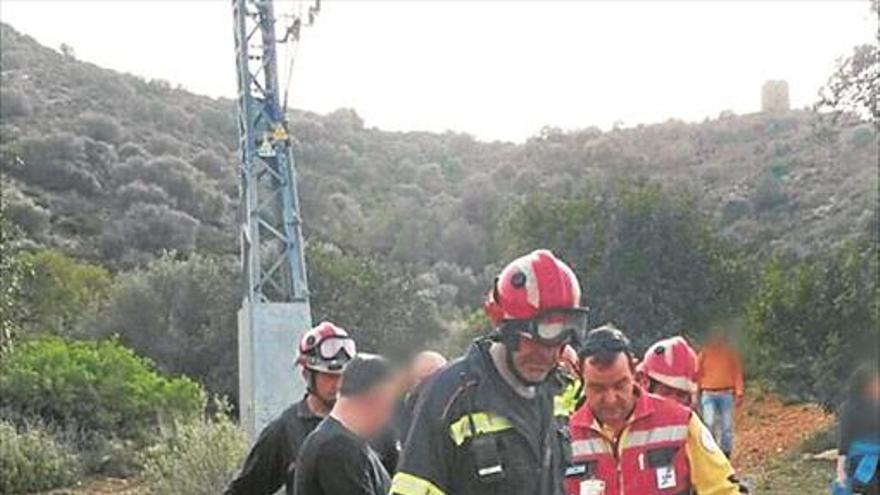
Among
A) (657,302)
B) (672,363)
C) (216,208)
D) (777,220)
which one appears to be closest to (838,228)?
(777,220)

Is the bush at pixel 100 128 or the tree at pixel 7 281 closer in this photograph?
the tree at pixel 7 281

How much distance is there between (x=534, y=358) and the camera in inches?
160

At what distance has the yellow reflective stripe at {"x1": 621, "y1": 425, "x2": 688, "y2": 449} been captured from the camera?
5.18 metres

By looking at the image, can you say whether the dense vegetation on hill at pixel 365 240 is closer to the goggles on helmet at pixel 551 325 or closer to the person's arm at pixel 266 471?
the person's arm at pixel 266 471

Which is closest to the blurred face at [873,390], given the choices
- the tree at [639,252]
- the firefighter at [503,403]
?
the firefighter at [503,403]

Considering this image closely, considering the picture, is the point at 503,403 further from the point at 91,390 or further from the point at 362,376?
the point at 91,390

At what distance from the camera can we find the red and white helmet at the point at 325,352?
20.1 ft

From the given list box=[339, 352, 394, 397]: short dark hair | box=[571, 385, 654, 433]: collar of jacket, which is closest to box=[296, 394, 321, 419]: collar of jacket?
box=[339, 352, 394, 397]: short dark hair

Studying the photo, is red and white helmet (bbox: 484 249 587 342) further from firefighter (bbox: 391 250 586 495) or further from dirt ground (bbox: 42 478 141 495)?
dirt ground (bbox: 42 478 141 495)

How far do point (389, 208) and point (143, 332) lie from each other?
1988 centimetres

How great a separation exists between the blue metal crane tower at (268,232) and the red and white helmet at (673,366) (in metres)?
9.27

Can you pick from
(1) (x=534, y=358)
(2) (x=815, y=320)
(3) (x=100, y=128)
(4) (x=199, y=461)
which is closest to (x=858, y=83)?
(2) (x=815, y=320)

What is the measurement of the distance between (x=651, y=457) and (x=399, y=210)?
41361 millimetres

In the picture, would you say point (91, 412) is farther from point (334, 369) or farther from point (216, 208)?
point (216, 208)
